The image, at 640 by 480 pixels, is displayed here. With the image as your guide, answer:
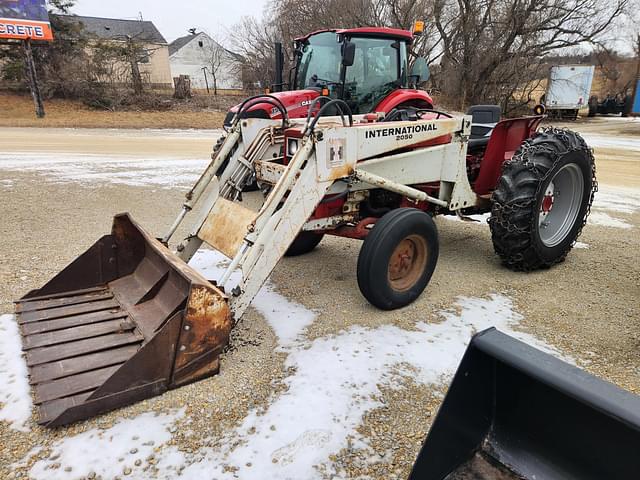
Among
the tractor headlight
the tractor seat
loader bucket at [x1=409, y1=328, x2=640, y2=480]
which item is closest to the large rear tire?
the tractor seat

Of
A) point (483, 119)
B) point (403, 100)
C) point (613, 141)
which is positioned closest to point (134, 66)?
point (403, 100)

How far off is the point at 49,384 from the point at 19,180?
7165 millimetres

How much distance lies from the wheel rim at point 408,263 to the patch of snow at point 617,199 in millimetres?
5095

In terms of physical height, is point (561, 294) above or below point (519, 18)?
below

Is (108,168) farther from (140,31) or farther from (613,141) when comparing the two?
(140,31)

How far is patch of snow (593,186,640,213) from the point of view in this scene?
7504mm

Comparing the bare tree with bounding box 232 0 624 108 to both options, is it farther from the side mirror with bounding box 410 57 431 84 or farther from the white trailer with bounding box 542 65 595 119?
the side mirror with bounding box 410 57 431 84

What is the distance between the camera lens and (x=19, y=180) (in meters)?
8.32

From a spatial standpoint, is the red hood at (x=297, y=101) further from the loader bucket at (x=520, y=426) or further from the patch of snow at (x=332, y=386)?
the loader bucket at (x=520, y=426)

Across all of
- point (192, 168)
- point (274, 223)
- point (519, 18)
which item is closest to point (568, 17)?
point (519, 18)

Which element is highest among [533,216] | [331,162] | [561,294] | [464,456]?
[331,162]

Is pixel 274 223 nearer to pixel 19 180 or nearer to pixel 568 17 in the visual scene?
pixel 19 180

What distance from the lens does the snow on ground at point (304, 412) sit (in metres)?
2.24

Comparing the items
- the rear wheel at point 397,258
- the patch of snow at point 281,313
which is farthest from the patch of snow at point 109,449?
the rear wheel at point 397,258
